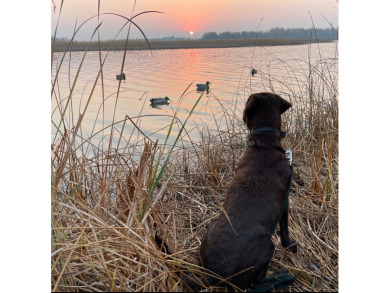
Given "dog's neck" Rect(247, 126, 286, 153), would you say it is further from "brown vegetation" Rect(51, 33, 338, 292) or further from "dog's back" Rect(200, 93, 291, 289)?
"brown vegetation" Rect(51, 33, 338, 292)

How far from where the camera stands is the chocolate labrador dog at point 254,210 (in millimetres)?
2328

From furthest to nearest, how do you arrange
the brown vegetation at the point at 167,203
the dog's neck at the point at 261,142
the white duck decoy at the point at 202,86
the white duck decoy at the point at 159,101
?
the white duck decoy at the point at 159,101 → the white duck decoy at the point at 202,86 → the dog's neck at the point at 261,142 → the brown vegetation at the point at 167,203

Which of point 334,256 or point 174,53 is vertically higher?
point 174,53

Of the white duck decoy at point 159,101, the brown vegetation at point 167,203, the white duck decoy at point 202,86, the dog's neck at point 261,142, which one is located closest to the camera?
the brown vegetation at point 167,203

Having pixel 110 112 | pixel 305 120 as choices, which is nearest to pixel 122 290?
pixel 110 112

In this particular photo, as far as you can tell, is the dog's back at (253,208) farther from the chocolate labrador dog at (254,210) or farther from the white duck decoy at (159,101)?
the white duck decoy at (159,101)

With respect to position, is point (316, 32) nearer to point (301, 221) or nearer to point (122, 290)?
point (301, 221)

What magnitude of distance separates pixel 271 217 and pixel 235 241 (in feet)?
1.22

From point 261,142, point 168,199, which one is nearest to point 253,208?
point 261,142

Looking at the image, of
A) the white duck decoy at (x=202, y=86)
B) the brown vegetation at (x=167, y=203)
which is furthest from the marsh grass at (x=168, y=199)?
the white duck decoy at (x=202, y=86)

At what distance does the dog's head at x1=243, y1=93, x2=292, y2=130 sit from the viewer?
114 inches

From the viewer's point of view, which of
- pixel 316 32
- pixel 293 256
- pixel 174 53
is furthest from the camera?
pixel 316 32

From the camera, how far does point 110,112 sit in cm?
327

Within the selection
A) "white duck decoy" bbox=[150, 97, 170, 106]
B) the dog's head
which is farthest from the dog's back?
"white duck decoy" bbox=[150, 97, 170, 106]
